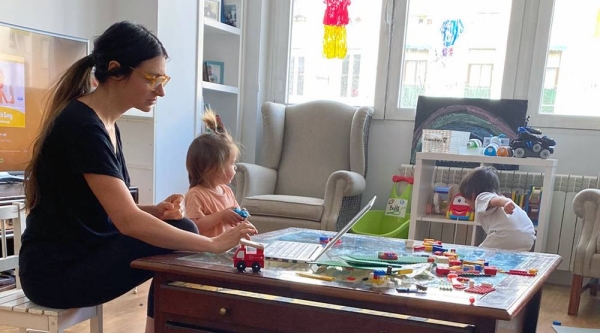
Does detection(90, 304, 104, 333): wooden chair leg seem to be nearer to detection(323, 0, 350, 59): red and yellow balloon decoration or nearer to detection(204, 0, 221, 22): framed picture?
detection(204, 0, 221, 22): framed picture

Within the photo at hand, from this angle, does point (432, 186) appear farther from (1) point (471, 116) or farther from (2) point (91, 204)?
(2) point (91, 204)

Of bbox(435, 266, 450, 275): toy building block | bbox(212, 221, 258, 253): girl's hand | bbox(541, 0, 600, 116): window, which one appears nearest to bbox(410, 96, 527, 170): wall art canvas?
bbox(541, 0, 600, 116): window

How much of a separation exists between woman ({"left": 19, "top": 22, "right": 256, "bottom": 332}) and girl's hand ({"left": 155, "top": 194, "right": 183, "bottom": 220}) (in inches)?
0.4

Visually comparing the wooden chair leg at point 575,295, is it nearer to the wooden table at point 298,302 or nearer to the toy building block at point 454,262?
the wooden table at point 298,302

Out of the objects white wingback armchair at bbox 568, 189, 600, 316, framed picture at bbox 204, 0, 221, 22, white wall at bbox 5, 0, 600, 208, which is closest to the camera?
white wingback armchair at bbox 568, 189, 600, 316

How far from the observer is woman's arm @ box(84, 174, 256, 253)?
1211 millimetres

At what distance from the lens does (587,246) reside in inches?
99.6

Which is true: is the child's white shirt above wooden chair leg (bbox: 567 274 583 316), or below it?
above

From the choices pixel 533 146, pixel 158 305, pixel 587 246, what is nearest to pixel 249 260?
pixel 158 305

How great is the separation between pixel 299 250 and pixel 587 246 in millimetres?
1790

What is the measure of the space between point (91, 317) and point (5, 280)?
1290 mm

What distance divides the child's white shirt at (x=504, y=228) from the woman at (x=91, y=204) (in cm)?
168

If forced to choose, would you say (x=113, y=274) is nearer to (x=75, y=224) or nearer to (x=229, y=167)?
(x=75, y=224)

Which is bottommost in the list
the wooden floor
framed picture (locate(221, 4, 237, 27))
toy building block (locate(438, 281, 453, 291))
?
the wooden floor
